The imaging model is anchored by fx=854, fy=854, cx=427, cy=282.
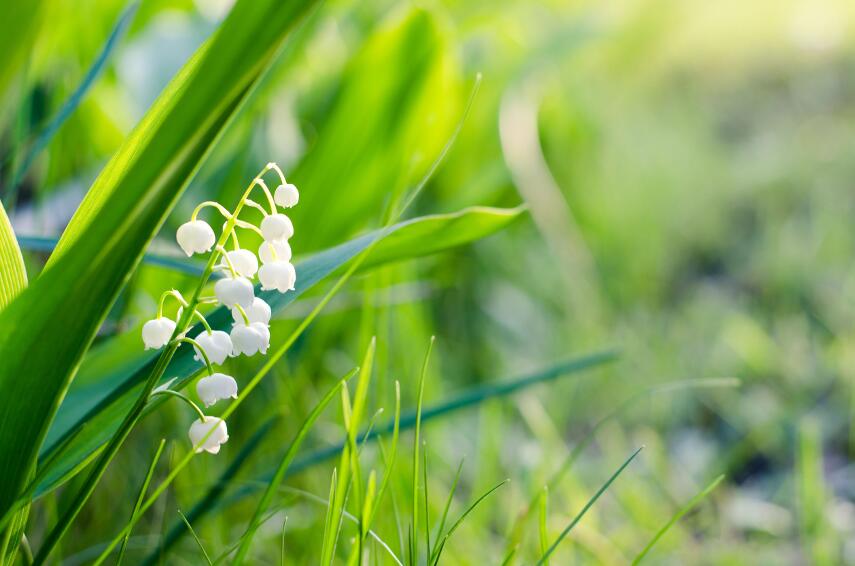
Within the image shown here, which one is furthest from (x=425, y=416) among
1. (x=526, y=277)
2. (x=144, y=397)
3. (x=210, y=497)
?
(x=526, y=277)

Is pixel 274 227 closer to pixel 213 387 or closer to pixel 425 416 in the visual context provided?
pixel 213 387

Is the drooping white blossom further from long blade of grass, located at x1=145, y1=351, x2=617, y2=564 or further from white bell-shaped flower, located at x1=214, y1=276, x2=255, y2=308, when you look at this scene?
long blade of grass, located at x1=145, y1=351, x2=617, y2=564

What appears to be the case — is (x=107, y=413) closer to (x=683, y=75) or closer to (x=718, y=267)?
(x=718, y=267)

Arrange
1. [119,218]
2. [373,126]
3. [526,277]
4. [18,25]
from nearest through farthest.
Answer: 1. [119,218]
2. [18,25]
3. [373,126]
4. [526,277]

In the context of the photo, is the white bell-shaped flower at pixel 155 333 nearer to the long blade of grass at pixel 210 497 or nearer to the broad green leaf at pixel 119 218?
the broad green leaf at pixel 119 218

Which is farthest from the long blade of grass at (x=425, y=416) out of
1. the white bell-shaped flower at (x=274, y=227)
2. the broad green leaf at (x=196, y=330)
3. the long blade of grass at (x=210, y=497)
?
the white bell-shaped flower at (x=274, y=227)
